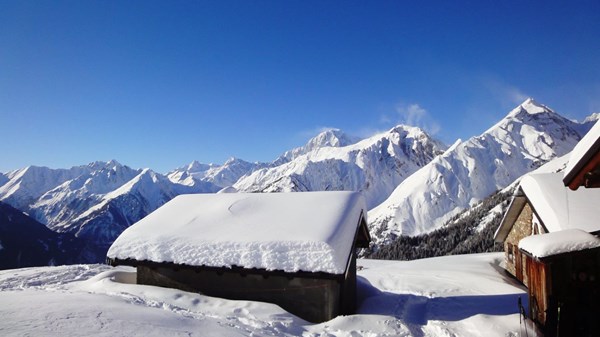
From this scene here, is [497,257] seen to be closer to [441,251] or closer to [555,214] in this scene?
[555,214]

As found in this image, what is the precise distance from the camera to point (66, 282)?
17.0 m

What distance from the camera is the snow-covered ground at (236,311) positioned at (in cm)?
648

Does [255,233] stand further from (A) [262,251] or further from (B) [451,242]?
(B) [451,242]

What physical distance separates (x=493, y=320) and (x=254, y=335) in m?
7.50

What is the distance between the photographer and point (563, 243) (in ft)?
29.3

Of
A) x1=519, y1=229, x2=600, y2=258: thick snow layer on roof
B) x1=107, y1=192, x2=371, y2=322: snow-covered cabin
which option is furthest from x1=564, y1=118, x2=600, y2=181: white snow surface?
x1=107, y1=192, x2=371, y2=322: snow-covered cabin

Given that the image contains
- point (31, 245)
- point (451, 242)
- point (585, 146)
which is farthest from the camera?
point (31, 245)

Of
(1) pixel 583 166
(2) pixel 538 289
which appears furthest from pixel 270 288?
(1) pixel 583 166

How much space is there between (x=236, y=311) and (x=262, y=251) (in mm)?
1917

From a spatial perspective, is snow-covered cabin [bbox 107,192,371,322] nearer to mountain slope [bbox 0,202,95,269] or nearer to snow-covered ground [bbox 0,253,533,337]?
snow-covered ground [bbox 0,253,533,337]

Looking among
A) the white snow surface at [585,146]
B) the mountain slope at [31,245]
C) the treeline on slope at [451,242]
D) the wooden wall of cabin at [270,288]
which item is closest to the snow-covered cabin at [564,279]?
the white snow surface at [585,146]

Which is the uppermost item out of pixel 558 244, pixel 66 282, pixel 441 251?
pixel 558 244

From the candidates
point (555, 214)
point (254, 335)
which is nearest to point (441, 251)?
point (555, 214)

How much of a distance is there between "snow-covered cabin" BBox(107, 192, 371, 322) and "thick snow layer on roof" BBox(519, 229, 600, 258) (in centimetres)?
510
